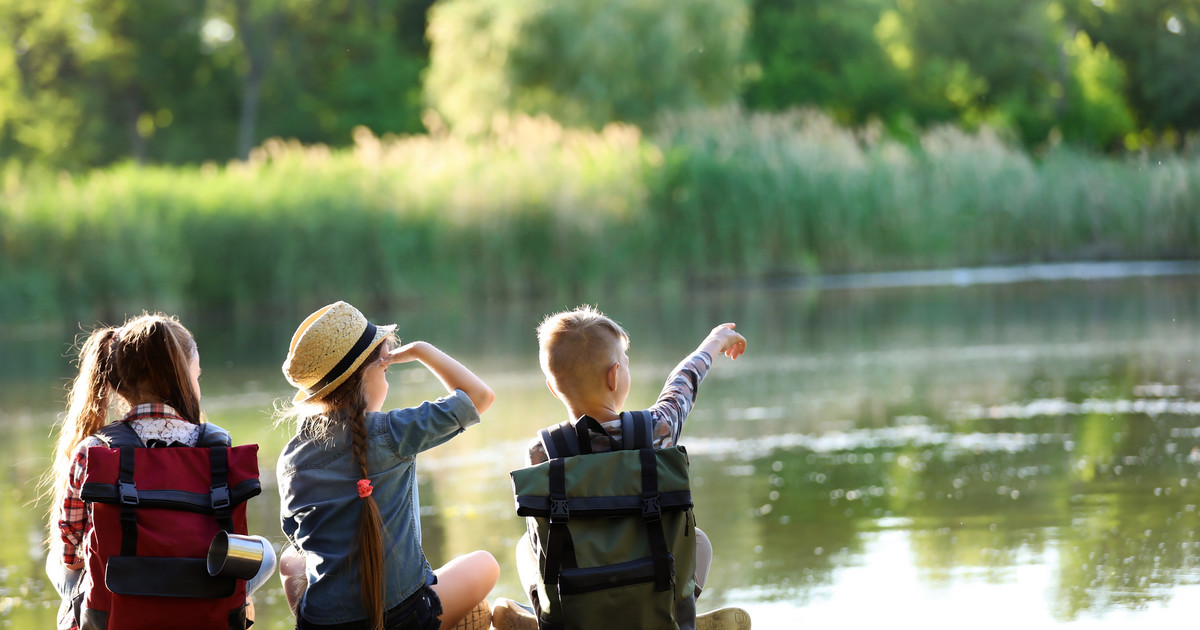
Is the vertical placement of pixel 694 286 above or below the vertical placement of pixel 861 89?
below

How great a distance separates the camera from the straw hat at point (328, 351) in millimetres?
2475

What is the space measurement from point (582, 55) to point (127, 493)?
72.9 ft

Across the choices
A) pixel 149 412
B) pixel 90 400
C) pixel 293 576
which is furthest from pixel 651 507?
pixel 90 400

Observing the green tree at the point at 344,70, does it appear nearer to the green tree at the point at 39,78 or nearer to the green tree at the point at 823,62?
the green tree at the point at 39,78

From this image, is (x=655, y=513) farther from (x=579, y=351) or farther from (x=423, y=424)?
(x=423, y=424)

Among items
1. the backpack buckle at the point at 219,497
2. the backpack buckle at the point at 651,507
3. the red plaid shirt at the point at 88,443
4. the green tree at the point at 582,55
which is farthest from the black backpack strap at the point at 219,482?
the green tree at the point at 582,55

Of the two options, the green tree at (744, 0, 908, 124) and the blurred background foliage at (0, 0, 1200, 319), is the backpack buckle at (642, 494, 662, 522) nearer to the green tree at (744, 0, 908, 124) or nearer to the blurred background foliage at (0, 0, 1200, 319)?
the blurred background foliage at (0, 0, 1200, 319)

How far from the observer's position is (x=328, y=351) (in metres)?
2.47

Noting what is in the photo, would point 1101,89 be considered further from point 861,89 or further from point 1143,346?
point 1143,346

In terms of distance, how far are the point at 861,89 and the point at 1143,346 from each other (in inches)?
938

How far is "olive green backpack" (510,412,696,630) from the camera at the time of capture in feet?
7.46

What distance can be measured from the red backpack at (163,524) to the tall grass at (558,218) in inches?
462

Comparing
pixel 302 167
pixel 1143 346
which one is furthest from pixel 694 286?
pixel 1143 346

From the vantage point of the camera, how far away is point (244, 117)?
33.4 metres
